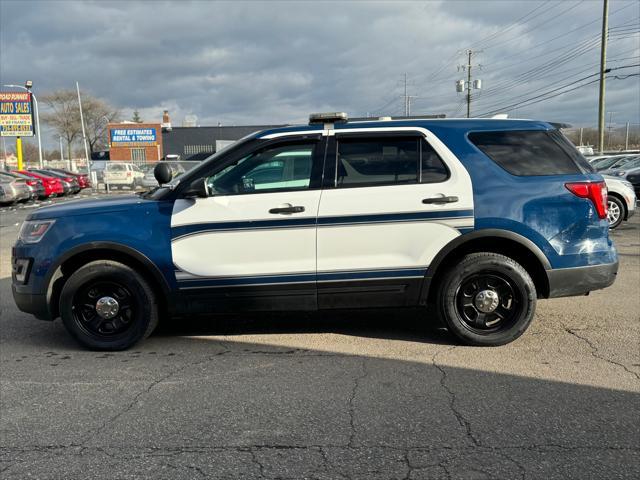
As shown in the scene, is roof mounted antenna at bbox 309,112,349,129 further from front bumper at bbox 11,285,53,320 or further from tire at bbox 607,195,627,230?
tire at bbox 607,195,627,230

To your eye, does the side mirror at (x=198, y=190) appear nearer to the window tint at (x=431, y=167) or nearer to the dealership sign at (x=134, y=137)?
the window tint at (x=431, y=167)

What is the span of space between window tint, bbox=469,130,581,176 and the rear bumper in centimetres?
84

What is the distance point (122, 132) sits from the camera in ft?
170

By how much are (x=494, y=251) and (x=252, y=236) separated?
2111 mm

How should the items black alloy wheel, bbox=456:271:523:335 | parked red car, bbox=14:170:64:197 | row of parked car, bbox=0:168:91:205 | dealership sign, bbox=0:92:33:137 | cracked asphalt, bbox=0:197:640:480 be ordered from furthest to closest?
1. dealership sign, bbox=0:92:33:137
2. parked red car, bbox=14:170:64:197
3. row of parked car, bbox=0:168:91:205
4. black alloy wheel, bbox=456:271:523:335
5. cracked asphalt, bbox=0:197:640:480

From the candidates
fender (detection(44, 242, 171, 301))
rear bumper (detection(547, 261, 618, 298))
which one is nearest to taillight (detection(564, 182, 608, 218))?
rear bumper (detection(547, 261, 618, 298))

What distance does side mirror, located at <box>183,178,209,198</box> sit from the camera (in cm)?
421

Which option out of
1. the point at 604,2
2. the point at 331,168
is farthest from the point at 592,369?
the point at 604,2

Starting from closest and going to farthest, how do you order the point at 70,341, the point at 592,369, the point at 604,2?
the point at 592,369
the point at 70,341
the point at 604,2

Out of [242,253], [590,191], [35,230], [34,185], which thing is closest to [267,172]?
[242,253]

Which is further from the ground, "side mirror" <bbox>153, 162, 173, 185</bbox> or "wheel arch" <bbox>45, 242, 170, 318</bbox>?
"side mirror" <bbox>153, 162, 173, 185</bbox>

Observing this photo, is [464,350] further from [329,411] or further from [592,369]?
[329,411]

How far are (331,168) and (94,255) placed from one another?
218 centimetres

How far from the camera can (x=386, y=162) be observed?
4.37 metres
